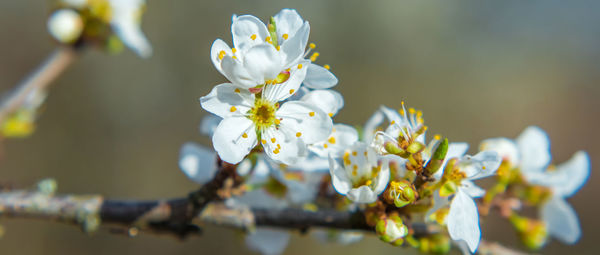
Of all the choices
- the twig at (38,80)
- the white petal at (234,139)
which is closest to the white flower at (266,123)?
the white petal at (234,139)

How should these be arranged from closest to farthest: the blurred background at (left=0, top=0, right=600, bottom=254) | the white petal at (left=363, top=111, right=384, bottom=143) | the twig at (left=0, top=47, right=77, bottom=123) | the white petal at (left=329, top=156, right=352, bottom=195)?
the white petal at (left=329, top=156, right=352, bottom=195) < the white petal at (left=363, top=111, right=384, bottom=143) < the twig at (left=0, top=47, right=77, bottom=123) < the blurred background at (left=0, top=0, right=600, bottom=254)

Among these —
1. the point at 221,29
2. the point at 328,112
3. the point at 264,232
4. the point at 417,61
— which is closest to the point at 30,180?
the point at 221,29

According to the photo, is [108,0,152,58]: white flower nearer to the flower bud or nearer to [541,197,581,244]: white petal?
the flower bud

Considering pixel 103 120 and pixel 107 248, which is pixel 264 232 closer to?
pixel 107 248

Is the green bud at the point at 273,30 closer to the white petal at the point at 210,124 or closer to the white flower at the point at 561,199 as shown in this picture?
the white petal at the point at 210,124

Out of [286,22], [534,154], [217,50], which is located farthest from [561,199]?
[217,50]

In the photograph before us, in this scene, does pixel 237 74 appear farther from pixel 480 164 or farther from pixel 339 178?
pixel 480 164

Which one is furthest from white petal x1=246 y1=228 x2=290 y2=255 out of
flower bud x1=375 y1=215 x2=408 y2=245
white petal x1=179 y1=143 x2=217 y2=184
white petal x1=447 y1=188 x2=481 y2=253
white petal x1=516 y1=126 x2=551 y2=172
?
white petal x1=516 y1=126 x2=551 y2=172
